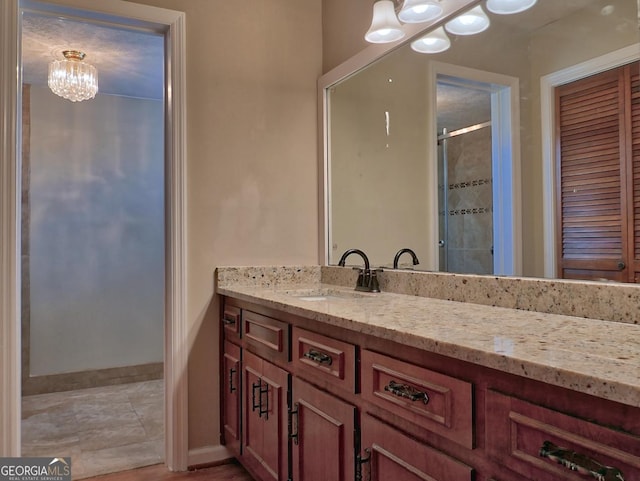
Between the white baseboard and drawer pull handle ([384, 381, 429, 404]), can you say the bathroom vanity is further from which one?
the white baseboard

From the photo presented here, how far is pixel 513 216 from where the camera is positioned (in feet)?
5.22

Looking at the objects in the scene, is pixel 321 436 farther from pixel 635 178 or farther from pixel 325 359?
pixel 635 178

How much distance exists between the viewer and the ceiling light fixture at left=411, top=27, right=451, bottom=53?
6.09ft

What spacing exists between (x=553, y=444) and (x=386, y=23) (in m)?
1.73

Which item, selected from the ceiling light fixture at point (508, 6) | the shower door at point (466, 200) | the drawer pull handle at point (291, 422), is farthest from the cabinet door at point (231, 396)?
the ceiling light fixture at point (508, 6)

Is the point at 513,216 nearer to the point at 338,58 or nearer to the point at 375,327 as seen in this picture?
the point at 375,327

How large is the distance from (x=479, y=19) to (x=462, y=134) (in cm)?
40

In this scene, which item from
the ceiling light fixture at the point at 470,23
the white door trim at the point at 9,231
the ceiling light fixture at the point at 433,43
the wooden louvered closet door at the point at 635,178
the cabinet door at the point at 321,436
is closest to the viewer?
the wooden louvered closet door at the point at 635,178

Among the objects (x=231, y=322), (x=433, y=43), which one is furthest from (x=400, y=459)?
(x=433, y=43)

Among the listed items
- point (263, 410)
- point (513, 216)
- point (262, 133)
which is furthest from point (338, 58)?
point (263, 410)
